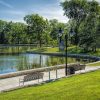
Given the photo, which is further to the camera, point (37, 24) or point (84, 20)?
point (37, 24)

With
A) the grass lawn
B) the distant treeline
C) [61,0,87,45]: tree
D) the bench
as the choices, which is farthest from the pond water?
[61,0,87,45]: tree

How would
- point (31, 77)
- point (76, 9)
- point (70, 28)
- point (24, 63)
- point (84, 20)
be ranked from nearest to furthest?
point (31, 77)
point (24, 63)
point (84, 20)
point (70, 28)
point (76, 9)

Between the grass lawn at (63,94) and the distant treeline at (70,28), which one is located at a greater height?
the distant treeline at (70,28)

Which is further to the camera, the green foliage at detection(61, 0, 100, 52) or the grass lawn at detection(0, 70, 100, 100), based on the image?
the green foliage at detection(61, 0, 100, 52)

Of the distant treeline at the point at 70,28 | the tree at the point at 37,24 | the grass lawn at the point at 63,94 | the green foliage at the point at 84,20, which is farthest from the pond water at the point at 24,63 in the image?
the tree at the point at 37,24

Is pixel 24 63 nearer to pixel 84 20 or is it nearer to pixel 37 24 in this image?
pixel 84 20

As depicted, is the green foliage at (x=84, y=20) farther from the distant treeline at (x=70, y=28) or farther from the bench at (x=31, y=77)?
the bench at (x=31, y=77)

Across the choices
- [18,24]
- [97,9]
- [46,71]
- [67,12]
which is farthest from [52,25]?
[46,71]

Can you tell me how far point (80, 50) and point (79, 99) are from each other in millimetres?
48857

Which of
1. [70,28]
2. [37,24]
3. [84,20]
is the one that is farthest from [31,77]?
[37,24]

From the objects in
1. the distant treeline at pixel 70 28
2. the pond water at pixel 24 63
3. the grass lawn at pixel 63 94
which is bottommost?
the pond water at pixel 24 63

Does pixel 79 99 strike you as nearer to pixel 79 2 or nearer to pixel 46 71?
pixel 46 71

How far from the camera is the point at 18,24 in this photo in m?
119

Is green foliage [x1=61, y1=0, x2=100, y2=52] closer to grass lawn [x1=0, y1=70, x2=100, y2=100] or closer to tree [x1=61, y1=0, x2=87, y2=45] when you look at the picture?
tree [x1=61, y1=0, x2=87, y2=45]
